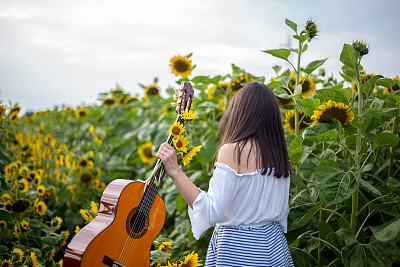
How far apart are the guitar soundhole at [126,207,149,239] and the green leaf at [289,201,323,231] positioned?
67cm

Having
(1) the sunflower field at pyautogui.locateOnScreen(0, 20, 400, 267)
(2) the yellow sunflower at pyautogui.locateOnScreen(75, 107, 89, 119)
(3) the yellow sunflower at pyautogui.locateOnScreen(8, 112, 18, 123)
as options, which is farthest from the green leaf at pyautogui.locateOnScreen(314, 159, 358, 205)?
(2) the yellow sunflower at pyautogui.locateOnScreen(75, 107, 89, 119)

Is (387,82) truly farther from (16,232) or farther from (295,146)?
(16,232)

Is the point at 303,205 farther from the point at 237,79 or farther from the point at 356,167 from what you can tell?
the point at 237,79

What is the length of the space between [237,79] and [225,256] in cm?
165

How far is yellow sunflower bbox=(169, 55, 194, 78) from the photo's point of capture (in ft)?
9.89

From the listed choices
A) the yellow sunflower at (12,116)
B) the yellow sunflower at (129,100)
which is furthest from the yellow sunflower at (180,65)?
the yellow sunflower at (129,100)

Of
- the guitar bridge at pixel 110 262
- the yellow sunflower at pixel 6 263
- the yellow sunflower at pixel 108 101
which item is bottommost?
the yellow sunflower at pixel 6 263

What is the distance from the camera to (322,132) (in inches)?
69.7

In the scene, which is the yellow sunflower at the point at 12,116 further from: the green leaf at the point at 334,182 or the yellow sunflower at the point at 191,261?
the green leaf at the point at 334,182

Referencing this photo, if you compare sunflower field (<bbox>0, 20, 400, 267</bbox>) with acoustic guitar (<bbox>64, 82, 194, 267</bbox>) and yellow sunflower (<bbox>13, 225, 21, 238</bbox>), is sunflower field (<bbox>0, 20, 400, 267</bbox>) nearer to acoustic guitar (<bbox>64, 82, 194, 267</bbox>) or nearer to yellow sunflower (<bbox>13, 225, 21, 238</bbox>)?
yellow sunflower (<bbox>13, 225, 21, 238</bbox>)

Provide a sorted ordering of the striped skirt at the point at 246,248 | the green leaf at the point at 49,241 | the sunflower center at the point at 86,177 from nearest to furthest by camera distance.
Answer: the striped skirt at the point at 246,248, the green leaf at the point at 49,241, the sunflower center at the point at 86,177

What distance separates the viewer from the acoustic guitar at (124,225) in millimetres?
1452

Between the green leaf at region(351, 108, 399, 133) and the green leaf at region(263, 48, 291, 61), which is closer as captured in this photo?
the green leaf at region(351, 108, 399, 133)

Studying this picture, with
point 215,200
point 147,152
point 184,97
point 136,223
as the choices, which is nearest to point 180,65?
point 147,152
